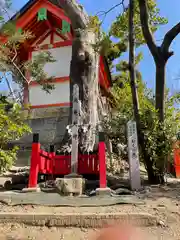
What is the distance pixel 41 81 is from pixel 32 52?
2.49 metres

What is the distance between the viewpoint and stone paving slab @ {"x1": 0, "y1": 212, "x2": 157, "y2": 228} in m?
2.85

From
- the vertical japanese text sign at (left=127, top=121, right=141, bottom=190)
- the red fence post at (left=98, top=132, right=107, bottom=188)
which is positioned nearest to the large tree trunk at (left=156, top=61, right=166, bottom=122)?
the vertical japanese text sign at (left=127, top=121, right=141, bottom=190)

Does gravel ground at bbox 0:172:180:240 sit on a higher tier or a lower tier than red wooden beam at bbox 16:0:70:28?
lower

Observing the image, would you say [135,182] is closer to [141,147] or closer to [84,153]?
[141,147]

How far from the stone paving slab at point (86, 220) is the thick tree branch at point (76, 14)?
6581 millimetres

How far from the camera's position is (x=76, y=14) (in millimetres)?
8219

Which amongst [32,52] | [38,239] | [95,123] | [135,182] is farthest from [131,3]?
[32,52]

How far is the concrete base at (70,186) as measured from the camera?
4251 mm

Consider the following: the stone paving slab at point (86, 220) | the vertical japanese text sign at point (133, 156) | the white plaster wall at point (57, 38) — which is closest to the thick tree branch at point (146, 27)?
the vertical japanese text sign at point (133, 156)

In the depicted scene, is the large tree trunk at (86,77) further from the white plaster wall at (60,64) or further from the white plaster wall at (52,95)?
the white plaster wall at (52,95)

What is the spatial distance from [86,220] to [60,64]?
939 cm

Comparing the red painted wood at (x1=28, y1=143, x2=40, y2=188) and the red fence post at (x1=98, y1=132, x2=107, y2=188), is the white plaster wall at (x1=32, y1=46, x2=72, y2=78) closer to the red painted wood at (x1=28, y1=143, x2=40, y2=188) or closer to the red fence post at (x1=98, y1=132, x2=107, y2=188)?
the red painted wood at (x1=28, y1=143, x2=40, y2=188)

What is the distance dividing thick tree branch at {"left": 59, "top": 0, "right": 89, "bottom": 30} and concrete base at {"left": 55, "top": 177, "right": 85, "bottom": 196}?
548cm

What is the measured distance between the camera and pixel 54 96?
11.1 meters
